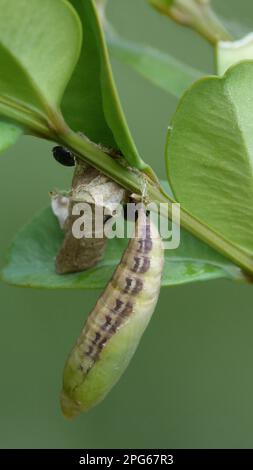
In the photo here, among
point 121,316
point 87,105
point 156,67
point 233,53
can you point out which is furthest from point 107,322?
point 156,67

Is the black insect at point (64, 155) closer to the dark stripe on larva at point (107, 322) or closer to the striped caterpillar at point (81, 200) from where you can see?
the striped caterpillar at point (81, 200)

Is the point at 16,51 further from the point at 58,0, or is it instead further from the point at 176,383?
the point at 176,383

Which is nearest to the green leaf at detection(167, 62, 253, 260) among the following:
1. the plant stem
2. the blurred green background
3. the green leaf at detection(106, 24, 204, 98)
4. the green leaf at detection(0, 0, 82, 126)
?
the plant stem

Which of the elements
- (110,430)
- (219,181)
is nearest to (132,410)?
(110,430)

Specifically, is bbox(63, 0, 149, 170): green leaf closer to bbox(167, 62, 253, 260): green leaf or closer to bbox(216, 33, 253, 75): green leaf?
bbox(167, 62, 253, 260): green leaf

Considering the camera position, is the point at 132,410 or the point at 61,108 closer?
the point at 61,108

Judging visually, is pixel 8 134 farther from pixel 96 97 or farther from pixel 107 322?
pixel 107 322
